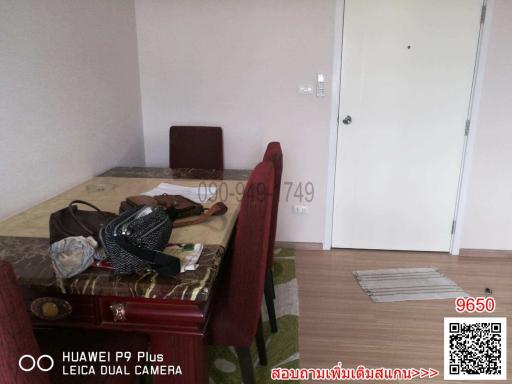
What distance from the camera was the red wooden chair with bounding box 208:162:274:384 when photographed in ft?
3.48

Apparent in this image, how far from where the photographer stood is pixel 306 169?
2850 millimetres

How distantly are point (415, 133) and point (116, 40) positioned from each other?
2.16m

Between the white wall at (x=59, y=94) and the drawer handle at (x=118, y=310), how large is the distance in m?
0.80

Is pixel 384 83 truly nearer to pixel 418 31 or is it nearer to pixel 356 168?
pixel 418 31

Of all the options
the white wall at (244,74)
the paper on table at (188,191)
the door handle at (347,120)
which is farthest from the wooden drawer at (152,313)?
the door handle at (347,120)

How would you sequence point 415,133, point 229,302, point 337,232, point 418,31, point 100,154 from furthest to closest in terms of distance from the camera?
point 337,232 < point 415,133 < point 418,31 < point 100,154 < point 229,302

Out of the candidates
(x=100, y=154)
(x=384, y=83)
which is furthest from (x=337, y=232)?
(x=100, y=154)

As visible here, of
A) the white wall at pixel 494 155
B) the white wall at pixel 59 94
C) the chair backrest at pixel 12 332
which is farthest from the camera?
the white wall at pixel 494 155

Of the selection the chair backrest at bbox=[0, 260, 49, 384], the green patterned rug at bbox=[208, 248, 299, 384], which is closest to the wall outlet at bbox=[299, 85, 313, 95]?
the green patterned rug at bbox=[208, 248, 299, 384]

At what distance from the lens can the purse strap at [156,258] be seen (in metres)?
0.94

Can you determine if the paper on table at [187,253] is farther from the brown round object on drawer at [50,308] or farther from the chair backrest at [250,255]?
the brown round object on drawer at [50,308]

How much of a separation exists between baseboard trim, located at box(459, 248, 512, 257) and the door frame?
60 millimetres

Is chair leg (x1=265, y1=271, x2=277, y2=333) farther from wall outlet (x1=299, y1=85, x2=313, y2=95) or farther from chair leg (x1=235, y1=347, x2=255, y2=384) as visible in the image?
wall outlet (x1=299, y1=85, x2=313, y2=95)

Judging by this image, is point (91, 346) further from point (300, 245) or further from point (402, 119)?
point (402, 119)
